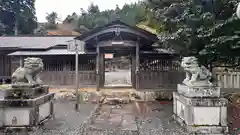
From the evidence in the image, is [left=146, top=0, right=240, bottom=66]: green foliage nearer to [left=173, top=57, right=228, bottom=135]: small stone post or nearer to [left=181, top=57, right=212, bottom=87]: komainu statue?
[left=181, top=57, right=212, bottom=87]: komainu statue

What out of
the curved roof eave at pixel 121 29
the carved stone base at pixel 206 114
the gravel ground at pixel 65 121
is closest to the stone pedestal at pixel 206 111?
the carved stone base at pixel 206 114

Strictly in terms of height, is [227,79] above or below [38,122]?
above

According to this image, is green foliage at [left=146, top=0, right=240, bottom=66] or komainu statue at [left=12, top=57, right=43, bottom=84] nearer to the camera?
komainu statue at [left=12, top=57, right=43, bottom=84]

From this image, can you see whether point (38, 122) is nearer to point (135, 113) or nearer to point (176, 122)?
point (135, 113)

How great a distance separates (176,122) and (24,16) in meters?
35.5

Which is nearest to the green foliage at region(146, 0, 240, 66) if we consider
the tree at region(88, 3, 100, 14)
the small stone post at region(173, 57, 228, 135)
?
the small stone post at region(173, 57, 228, 135)

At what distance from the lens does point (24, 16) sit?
35.5m

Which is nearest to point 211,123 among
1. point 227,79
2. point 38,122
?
point 38,122

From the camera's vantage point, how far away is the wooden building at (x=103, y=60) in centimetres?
1195

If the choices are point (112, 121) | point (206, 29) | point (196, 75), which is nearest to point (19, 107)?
point (112, 121)

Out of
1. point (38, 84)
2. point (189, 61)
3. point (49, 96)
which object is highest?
point (189, 61)

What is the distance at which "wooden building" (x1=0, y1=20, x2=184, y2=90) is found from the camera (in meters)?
11.9

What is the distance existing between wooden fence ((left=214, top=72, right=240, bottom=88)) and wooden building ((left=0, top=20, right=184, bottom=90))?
6.87 ft

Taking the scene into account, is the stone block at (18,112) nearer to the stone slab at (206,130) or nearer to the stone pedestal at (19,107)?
the stone pedestal at (19,107)
